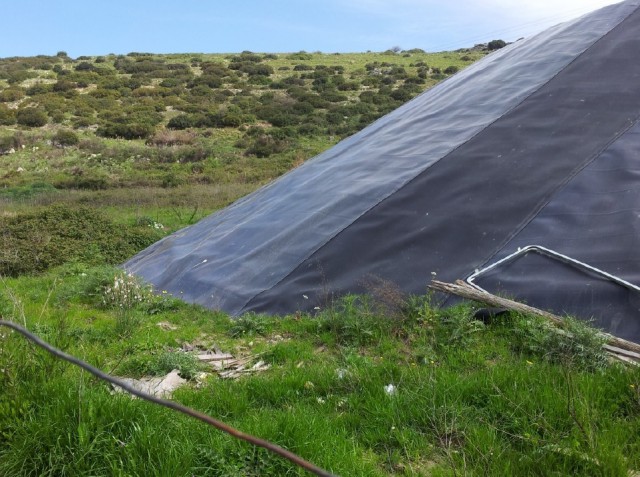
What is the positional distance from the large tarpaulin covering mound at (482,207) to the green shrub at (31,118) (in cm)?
2106

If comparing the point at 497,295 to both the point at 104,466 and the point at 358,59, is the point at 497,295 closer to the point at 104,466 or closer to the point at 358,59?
the point at 104,466

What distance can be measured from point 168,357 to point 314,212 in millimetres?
2858

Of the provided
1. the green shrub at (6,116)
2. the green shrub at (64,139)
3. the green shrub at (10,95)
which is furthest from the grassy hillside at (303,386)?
the green shrub at (10,95)

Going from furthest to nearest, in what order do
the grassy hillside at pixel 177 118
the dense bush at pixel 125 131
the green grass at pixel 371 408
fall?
the dense bush at pixel 125 131 → the grassy hillside at pixel 177 118 → the green grass at pixel 371 408

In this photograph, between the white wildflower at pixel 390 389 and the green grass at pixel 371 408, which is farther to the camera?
the white wildflower at pixel 390 389

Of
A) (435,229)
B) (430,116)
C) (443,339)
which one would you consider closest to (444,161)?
(435,229)

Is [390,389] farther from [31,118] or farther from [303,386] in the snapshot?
[31,118]

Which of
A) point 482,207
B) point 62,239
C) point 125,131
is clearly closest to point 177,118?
point 125,131

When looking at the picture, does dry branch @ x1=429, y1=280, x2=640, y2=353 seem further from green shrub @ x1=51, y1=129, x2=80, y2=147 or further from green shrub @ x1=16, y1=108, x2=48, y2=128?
green shrub @ x1=16, y1=108, x2=48, y2=128

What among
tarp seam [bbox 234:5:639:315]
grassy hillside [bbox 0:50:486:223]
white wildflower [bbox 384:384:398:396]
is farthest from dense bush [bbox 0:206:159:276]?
white wildflower [bbox 384:384:398:396]

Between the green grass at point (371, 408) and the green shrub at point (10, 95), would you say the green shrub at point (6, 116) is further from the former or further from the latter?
the green grass at point (371, 408)

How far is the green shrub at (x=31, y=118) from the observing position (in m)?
26.1

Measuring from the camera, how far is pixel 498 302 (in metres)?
4.20

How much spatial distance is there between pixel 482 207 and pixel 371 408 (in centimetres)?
276
